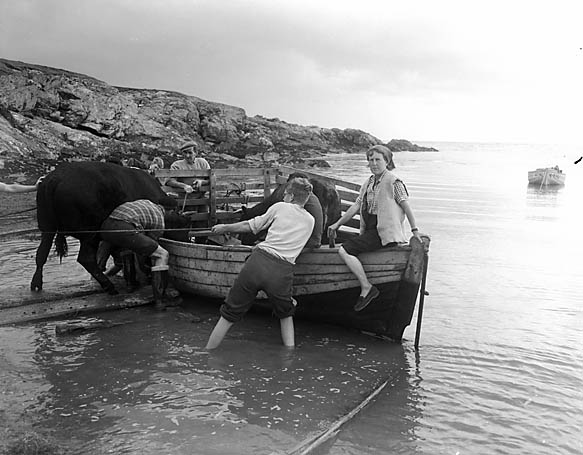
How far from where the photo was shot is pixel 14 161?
2644 centimetres

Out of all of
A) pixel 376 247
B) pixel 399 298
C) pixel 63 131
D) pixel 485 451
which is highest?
pixel 63 131

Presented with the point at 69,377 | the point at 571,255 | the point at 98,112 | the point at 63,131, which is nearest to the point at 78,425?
the point at 69,377

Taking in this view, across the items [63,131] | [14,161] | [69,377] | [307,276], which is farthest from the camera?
[63,131]

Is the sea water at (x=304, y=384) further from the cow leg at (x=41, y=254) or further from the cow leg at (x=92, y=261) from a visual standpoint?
the cow leg at (x=41, y=254)

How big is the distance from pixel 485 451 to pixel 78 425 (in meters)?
3.41

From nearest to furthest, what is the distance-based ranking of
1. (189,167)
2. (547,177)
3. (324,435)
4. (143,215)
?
(324,435) < (143,215) < (189,167) < (547,177)

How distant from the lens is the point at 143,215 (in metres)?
8.23

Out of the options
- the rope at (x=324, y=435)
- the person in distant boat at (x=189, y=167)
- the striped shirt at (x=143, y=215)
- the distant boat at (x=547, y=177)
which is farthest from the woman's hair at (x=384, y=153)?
the distant boat at (x=547, y=177)

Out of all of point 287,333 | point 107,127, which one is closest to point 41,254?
point 287,333

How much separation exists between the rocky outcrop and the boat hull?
717 inches

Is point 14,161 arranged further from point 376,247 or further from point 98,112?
point 376,247

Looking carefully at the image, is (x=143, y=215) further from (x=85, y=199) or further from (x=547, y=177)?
(x=547, y=177)

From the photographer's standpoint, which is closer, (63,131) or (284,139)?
(63,131)

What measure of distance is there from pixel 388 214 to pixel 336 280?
3.58 ft
